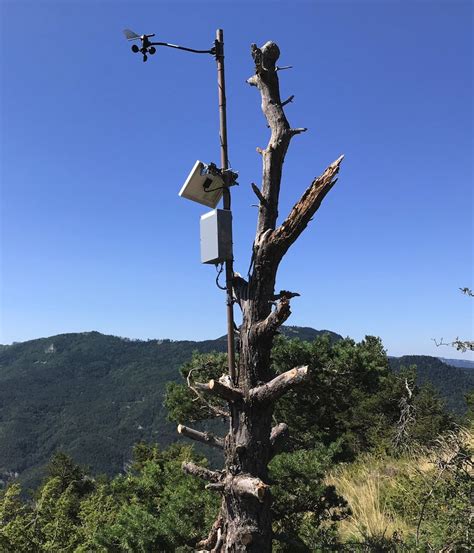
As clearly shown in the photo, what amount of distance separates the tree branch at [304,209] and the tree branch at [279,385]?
106 cm

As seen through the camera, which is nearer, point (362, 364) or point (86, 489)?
point (362, 364)

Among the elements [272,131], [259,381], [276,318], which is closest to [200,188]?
[272,131]

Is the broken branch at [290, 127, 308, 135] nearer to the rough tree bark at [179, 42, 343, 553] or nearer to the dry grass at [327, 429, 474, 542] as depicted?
the rough tree bark at [179, 42, 343, 553]

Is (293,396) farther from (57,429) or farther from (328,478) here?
(57,429)

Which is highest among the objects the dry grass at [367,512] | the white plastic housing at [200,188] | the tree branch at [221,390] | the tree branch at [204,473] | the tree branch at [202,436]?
the white plastic housing at [200,188]

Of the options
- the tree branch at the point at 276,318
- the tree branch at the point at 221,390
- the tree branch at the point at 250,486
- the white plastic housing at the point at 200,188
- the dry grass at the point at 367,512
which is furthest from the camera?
the dry grass at the point at 367,512

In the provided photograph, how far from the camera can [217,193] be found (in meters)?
4.21

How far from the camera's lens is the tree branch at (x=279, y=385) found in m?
3.42

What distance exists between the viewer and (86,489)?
21734mm

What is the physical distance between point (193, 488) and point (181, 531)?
599mm

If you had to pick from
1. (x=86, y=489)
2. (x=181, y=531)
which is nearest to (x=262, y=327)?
(x=181, y=531)

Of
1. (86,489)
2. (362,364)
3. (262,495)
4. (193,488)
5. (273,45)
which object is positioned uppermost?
(273,45)

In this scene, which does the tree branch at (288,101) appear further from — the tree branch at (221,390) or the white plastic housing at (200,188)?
the tree branch at (221,390)

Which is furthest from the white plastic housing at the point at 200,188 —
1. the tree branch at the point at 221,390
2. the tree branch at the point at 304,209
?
the tree branch at the point at 221,390
